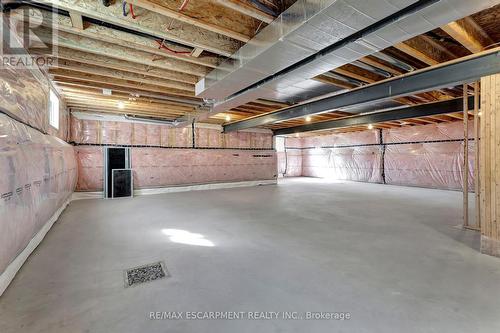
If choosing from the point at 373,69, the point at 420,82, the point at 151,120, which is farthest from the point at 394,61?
the point at 151,120

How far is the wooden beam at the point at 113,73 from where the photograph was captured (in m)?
3.09

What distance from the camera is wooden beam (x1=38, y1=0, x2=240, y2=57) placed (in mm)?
1857

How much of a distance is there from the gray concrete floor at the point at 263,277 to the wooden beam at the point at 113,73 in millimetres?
2271

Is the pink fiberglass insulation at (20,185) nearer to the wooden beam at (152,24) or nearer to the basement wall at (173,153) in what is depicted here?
A: the wooden beam at (152,24)

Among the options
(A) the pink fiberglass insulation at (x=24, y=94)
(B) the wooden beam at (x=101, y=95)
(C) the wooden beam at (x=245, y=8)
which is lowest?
(A) the pink fiberglass insulation at (x=24, y=94)

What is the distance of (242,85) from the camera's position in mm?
2994

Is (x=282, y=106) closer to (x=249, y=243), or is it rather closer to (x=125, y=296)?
(x=249, y=243)

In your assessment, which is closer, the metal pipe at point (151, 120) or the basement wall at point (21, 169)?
the basement wall at point (21, 169)

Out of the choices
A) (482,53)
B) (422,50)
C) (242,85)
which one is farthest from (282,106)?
(482,53)

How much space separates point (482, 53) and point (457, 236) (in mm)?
2255

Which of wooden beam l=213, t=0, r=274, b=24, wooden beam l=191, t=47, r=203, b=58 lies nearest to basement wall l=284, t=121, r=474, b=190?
wooden beam l=213, t=0, r=274, b=24

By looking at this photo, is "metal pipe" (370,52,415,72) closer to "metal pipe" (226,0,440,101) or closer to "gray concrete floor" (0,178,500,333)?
"metal pipe" (226,0,440,101)

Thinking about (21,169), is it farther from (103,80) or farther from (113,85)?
(113,85)

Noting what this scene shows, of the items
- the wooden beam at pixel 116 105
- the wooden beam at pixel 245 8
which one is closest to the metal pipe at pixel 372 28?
the wooden beam at pixel 245 8
